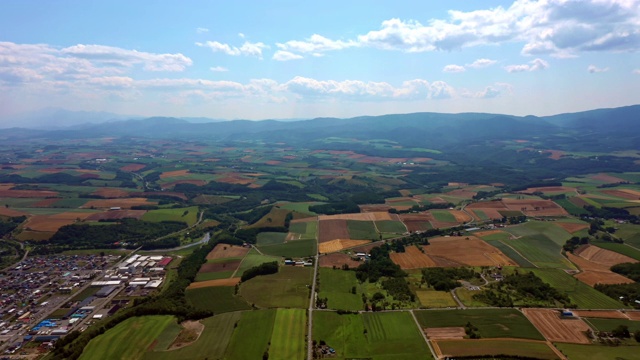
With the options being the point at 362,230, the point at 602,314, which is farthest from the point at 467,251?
the point at 602,314

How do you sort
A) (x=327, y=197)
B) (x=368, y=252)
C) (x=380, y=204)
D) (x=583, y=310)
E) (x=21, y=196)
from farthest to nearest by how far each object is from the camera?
1. (x=327, y=197)
2. (x=21, y=196)
3. (x=380, y=204)
4. (x=368, y=252)
5. (x=583, y=310)

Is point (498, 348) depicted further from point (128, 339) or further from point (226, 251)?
point (226, 251)

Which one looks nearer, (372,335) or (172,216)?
(372,335)

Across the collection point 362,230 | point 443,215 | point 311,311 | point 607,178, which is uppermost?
point 607,178

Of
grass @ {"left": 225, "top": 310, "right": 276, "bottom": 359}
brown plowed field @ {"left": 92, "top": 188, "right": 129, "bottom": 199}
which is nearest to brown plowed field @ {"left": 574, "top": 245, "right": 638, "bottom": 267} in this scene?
grass @ {"left": 225, "top": 310, "right": 276, "bottom": 359}

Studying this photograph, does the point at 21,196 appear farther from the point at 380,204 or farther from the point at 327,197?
the point at 380,204

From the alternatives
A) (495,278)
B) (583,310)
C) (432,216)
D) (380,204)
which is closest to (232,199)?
(380,204)
